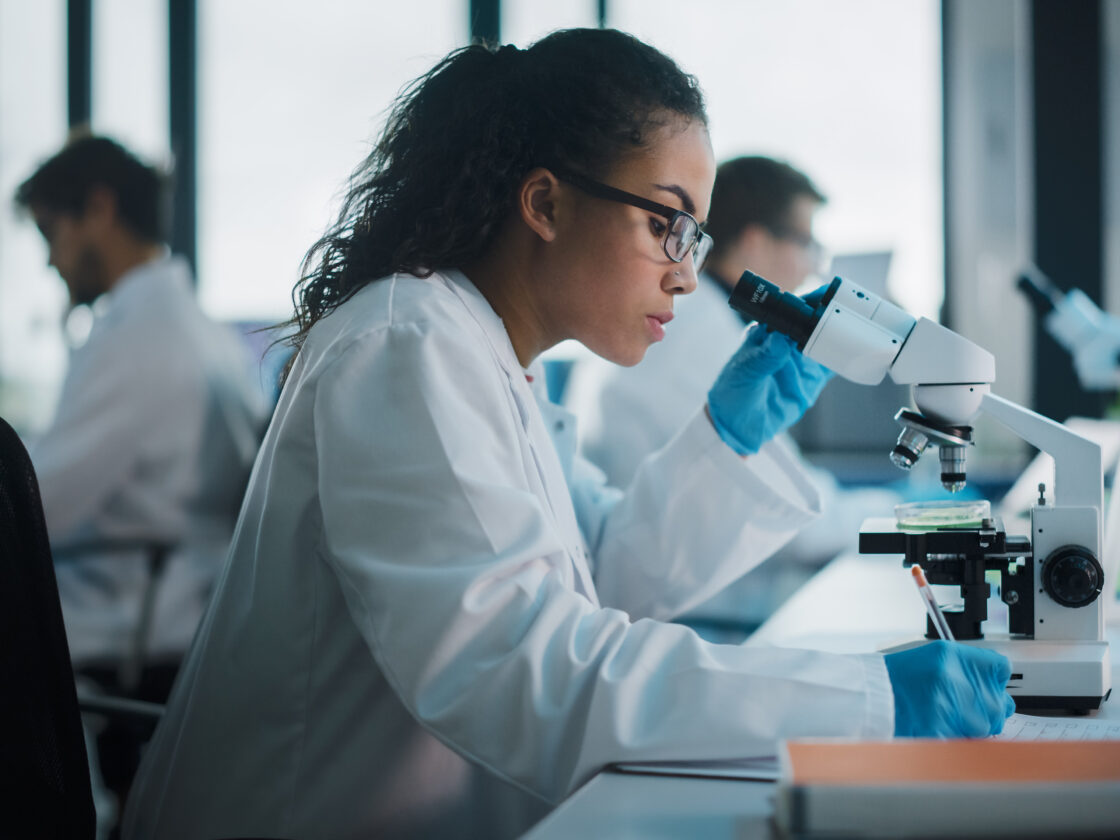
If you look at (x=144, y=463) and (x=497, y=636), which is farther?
(x=144, y=463)

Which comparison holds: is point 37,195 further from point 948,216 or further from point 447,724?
point 948,216

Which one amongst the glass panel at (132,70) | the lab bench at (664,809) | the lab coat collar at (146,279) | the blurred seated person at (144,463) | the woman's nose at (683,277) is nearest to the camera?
the lab bench at (664,809)

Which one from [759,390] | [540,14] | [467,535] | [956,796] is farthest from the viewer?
[540,14]

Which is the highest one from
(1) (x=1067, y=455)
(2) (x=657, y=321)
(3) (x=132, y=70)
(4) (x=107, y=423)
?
(3) (x=132, y=70)

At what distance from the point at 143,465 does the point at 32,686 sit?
153 centimetres

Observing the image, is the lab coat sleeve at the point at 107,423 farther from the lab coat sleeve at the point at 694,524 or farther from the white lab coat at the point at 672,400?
the lab coat sleeve at the point at 694,524

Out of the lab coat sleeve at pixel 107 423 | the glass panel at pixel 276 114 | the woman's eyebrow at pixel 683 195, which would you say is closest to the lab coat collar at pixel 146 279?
the lab coat sleeve at pixel 107 423

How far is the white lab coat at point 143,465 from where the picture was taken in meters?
2.22

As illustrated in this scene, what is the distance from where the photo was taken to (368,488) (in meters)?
0.89

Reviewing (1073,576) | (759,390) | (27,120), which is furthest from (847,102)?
(27,120)

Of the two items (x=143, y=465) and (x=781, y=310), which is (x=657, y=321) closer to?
(x=781, y=310)

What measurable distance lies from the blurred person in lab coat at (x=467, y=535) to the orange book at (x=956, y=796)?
178mm

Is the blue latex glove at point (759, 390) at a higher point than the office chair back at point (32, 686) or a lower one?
higher

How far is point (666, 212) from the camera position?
3.76 ft
